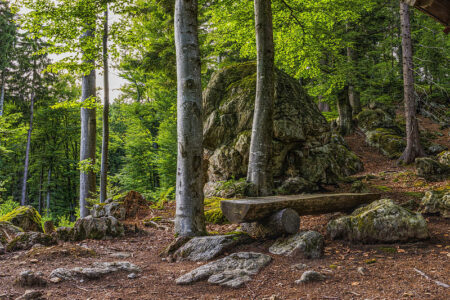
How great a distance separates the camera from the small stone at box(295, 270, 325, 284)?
9.55ft

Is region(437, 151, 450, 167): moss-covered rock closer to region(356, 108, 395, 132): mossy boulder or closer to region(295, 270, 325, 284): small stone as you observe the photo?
region(356, 108, 395, 132): mossy boulder

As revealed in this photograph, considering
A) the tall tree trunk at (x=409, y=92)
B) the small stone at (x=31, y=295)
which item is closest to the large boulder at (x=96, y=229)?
the small stone at (x=31, y=295)

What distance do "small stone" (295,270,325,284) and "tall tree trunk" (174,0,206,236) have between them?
90.3 inches

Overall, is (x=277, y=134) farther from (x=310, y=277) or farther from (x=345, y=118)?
(x=345, y=118)

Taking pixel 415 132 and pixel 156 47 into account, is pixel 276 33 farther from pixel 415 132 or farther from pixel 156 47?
pixel 415 132

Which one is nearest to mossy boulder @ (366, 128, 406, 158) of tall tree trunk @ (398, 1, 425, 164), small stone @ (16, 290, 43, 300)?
tall tree trunk @ (398, 1, 425, 164)

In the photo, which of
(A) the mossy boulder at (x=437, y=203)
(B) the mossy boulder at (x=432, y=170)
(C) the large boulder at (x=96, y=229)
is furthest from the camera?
(B) the mossy boulder at (x=432, y=170)

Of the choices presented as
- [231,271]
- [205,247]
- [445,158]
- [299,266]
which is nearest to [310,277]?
[299,266]

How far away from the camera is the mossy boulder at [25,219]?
6.44m

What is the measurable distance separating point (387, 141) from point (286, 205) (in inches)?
496

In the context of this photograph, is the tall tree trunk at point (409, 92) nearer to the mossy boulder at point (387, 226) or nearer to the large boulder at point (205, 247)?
the mossy boulder at point (387, 226)

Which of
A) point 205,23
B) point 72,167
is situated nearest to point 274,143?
point 205,23

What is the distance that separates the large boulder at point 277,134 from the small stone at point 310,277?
18.6 feet

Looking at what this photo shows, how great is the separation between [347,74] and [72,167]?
26.1m
